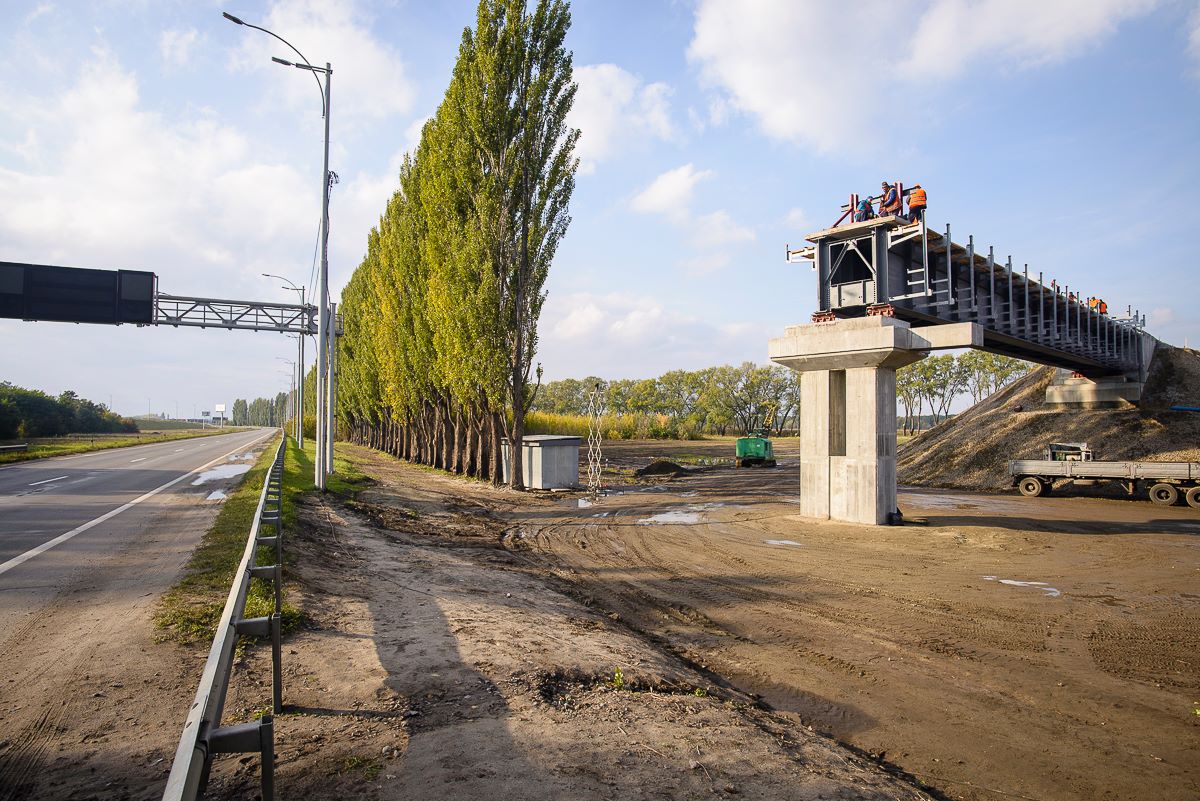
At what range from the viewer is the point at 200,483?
19203 mm

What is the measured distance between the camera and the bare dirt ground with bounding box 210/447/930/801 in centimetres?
375

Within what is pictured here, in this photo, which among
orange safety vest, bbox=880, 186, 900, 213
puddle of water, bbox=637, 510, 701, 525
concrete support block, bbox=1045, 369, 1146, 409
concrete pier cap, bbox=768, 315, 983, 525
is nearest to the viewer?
concrete pier cap, bbox=768, 315, 983, 525

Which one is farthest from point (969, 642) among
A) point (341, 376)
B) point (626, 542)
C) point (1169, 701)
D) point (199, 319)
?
point (341, 376)

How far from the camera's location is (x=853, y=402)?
54.5ft

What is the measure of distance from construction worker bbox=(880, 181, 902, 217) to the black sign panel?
3076 cm

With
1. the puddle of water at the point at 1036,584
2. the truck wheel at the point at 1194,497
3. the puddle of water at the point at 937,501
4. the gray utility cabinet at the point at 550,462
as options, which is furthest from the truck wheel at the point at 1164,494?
the gray utility cabinet at the point at 550,462

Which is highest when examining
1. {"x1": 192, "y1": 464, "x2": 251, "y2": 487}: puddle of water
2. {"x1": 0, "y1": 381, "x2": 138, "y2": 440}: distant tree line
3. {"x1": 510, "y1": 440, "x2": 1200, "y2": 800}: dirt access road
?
{"x1": 0, "y1": 381, "x2": 138, "y2": 440}: distant tree line

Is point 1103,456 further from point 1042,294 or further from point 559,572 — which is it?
point 559,572

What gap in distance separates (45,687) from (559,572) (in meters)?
7.09

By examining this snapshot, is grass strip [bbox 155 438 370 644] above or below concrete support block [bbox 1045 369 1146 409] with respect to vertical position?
below

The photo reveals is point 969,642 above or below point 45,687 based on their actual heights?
below

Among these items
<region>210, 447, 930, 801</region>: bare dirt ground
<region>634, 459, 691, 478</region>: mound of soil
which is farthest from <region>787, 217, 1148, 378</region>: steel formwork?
<region>634, 459, 691, 478</region>: mound of soil

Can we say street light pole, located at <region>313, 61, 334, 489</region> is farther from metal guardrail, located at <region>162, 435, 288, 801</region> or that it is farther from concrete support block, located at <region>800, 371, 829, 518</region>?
metal guardrail, located at <region>162, 435, 288, 801</region>

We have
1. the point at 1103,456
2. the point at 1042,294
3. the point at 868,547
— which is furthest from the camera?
the point at 1103,456
